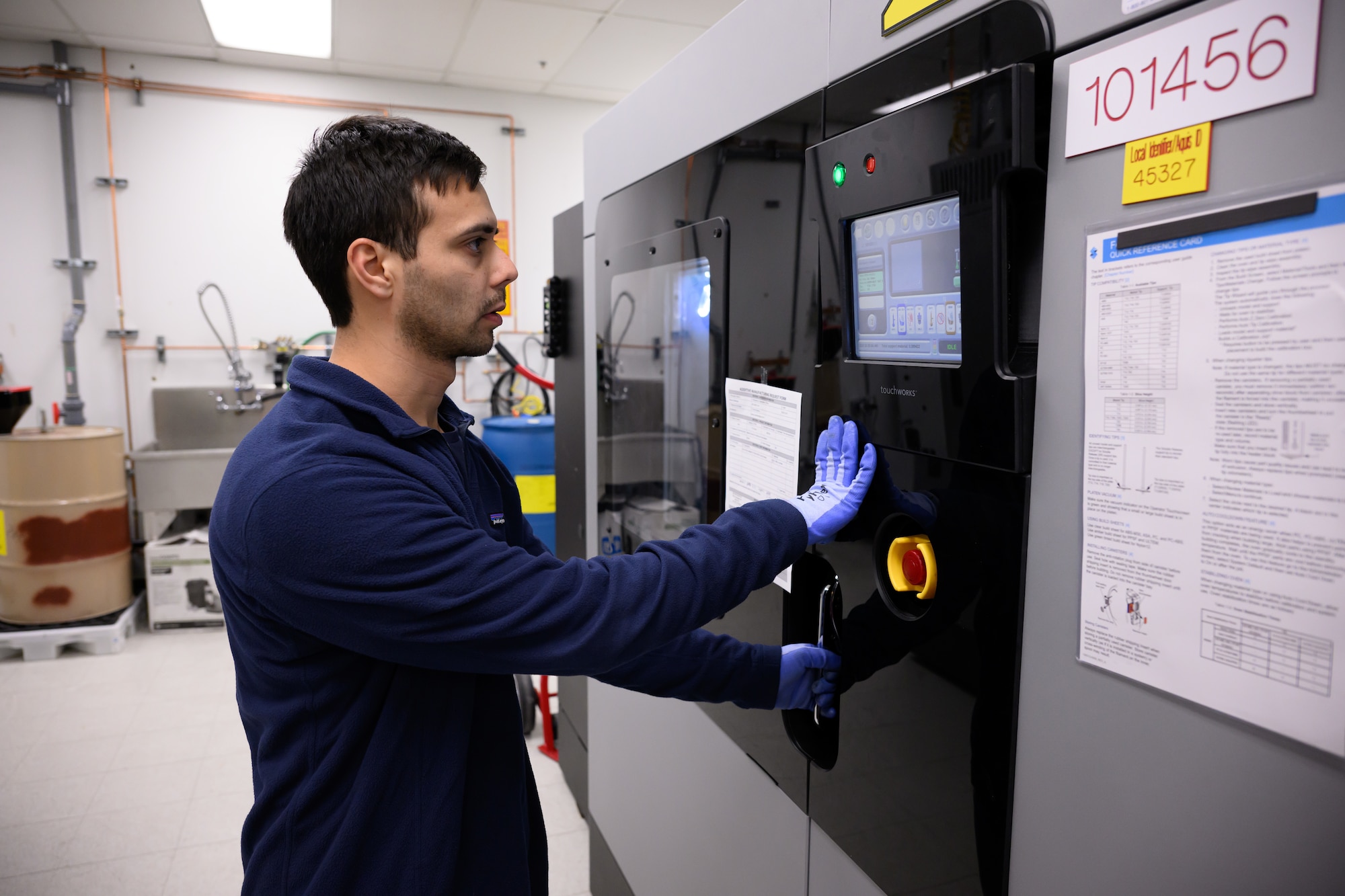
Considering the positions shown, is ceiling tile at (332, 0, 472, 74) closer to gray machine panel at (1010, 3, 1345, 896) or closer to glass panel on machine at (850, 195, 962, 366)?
glass panel on machine at (850, 195, 962, 366)

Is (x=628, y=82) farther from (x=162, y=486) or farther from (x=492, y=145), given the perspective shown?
(x=162, y=486)

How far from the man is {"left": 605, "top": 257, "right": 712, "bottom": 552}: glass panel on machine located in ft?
1.15

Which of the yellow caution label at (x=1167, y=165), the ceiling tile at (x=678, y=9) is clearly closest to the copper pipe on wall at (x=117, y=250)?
the ceiling tile at (x=678, y=9)

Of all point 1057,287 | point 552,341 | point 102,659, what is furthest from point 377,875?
point 102,659

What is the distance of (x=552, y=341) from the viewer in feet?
7.68

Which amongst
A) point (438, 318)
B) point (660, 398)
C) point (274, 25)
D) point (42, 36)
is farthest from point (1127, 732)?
point (42, 36)

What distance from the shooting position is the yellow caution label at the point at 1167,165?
1.93 feet

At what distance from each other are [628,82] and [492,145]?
884 millimetres

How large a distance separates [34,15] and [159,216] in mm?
Result: 964

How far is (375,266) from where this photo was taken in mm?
1072

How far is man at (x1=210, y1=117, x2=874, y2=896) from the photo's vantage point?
864mm

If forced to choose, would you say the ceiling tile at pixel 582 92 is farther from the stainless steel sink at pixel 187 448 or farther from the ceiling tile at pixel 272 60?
the stainless steel sink at pixel 187 448

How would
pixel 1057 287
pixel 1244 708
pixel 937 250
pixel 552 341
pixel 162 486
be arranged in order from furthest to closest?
pixel 162 486
pixel 552 341
pixel 937 250
pixel 1057 287
pixel 1244 708

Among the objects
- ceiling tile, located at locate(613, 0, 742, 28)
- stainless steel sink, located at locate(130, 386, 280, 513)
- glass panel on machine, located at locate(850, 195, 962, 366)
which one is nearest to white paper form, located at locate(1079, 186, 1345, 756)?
glass panel on machine, located at locate(850, 195, 962, 366)
